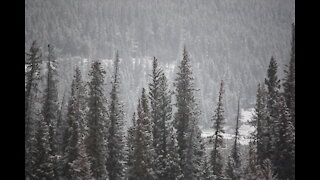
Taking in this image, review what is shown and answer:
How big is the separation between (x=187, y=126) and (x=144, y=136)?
5.34 meters

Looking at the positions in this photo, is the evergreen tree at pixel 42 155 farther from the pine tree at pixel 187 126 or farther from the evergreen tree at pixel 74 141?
the pine tree at pixel 187 126

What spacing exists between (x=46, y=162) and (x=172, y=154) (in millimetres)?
12099

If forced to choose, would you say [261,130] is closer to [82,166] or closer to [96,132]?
[96,132]

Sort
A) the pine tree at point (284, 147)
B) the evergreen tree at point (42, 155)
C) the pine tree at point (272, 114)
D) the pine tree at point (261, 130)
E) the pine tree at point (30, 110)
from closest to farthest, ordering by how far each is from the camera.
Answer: the pine tree at point (30, 110)
the evergreen tree at point (42, 155)
the pine tree at point (284, 147)
the pine tree at point (272, 114)
the pine tree at point (261, 130)

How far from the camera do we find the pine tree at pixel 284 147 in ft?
119

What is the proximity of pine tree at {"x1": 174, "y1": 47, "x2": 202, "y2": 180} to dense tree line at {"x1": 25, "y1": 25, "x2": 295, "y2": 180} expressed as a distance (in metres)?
0.10

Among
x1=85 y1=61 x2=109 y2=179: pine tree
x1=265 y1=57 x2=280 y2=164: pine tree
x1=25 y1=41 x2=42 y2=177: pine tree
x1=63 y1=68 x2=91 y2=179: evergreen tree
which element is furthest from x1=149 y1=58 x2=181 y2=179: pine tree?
x1=25 y1=41 x2=42 y2=177: pine tree

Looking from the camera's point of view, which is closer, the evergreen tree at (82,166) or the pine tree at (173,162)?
the evergreen tree at (82,166)

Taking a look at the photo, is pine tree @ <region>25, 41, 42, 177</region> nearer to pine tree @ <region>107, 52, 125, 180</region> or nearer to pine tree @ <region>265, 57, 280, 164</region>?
pine tree @ <region>107, 52, 125, 180</region>

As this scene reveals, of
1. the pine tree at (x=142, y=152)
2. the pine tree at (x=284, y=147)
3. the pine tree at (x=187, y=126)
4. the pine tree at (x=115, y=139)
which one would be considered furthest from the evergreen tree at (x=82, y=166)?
the pine tree at (x=284, y=147)
